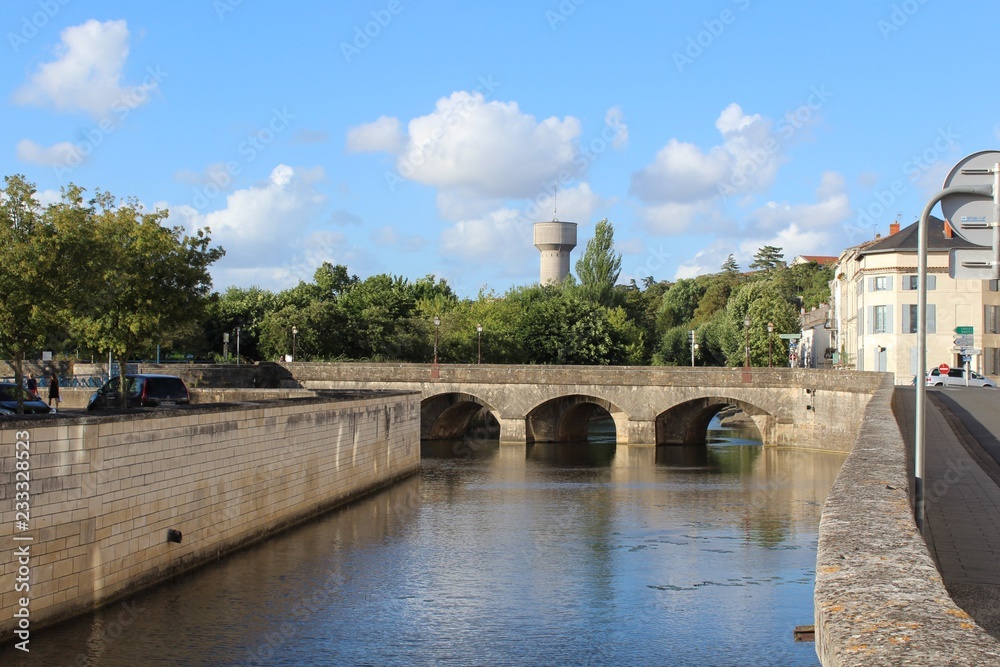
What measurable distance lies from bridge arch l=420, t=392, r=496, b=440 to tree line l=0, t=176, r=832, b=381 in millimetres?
4626

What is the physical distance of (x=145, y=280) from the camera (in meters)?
34.4

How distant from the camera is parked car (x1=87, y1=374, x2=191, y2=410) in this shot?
28.8 metres

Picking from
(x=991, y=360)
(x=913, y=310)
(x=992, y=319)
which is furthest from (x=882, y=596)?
(x=991, y=360)

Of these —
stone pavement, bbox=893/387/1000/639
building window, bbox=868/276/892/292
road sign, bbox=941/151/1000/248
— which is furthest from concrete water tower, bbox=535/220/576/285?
road sign, bbox=941/151/1000/248

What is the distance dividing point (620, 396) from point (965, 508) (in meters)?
37.4

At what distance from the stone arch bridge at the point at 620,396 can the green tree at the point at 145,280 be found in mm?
16690

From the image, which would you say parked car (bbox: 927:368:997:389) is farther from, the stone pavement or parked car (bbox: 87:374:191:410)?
parked car (bbox: 87:374:191:410)

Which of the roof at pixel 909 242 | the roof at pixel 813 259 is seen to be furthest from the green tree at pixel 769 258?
the roof at pixel 909 242

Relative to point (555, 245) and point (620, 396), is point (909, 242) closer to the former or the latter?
point (620, 396)

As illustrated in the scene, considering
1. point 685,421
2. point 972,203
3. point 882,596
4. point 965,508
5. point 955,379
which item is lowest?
point 685,421

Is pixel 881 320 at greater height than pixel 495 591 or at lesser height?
greater

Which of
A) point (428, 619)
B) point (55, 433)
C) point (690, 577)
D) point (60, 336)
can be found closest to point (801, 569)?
point (690, 577)

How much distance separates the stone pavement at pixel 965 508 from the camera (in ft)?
28.7

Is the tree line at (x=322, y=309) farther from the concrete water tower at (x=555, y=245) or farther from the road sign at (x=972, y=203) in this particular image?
the road sign at (x=972, y=203)
